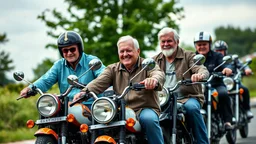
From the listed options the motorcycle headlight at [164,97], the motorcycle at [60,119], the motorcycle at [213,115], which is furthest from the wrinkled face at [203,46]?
the motorcycle at [60,119]

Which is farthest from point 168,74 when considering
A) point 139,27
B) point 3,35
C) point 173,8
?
point 3,35

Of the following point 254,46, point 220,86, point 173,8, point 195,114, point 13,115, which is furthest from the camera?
point 254,46

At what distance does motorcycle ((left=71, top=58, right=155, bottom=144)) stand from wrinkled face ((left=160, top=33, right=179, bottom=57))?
6.53ft

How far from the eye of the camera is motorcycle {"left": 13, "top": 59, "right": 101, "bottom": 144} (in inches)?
272

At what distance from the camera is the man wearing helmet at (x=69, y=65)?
25.4 feet

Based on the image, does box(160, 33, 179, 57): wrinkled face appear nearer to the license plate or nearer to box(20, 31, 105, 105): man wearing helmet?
box(20, 31, 105, 105): man wearing helmet

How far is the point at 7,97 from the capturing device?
17.5 m

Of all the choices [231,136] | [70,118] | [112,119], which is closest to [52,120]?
[70,118]

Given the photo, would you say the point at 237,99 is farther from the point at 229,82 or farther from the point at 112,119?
the point at 112,119

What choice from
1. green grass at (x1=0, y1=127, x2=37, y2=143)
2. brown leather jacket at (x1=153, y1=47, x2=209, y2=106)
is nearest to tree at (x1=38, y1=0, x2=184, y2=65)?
green grass at (x1=0, y1=127, x2=37, y2=143)

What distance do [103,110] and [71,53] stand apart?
1.52 metres

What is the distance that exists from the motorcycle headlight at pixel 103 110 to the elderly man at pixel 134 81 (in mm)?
416

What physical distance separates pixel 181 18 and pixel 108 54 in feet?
12.1

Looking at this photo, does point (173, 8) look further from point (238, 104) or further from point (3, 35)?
point (3, 35)
